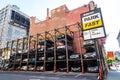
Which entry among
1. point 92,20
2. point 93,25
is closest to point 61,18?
point 92,20

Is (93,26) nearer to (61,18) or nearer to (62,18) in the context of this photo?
(62,18)

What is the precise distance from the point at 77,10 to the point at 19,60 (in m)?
16.0

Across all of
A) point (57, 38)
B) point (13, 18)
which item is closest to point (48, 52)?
point (57, 38)

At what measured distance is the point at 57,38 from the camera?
21141mm

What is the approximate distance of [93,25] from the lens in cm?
813

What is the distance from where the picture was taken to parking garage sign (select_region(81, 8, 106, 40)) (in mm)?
7919

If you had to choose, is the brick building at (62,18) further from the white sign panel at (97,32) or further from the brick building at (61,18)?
the white sign panel at (97,32)

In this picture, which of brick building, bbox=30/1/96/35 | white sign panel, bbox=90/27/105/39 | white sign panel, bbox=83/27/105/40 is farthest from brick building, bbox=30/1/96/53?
white sign panel, bbox=90/27/105/39

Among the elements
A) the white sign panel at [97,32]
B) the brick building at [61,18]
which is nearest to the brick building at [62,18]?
the brick building at [61,18]

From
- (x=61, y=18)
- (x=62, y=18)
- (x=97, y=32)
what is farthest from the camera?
(x=61, y=18)

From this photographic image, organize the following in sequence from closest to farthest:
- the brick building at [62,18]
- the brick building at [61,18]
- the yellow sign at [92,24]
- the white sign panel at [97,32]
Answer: the white sign panel at [97,32], the yellow sign at [92,24], the brick building at [62,18], the brick building at [61,18]

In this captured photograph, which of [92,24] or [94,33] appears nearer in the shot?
[94,33]

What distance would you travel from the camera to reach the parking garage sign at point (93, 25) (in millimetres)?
7919

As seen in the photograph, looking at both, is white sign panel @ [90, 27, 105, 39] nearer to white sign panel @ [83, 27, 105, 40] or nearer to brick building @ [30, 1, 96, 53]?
Answer: white sign panel @ [83, 27, 105, 40]
